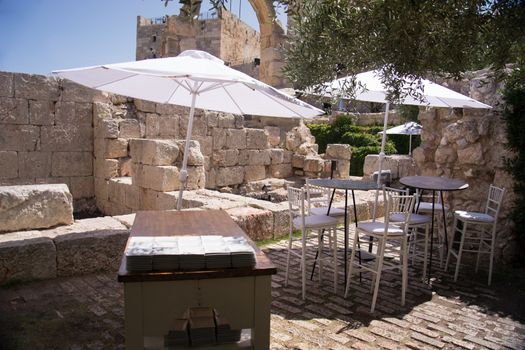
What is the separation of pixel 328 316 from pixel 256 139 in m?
8.02

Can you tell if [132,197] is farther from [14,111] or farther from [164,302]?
[164,302]

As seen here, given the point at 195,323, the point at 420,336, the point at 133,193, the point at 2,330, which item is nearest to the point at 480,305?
the point at 420,336

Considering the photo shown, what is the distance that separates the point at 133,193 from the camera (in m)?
7.98

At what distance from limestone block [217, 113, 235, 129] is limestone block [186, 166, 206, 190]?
3185 millimetres

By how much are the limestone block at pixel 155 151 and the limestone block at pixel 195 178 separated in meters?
0.39

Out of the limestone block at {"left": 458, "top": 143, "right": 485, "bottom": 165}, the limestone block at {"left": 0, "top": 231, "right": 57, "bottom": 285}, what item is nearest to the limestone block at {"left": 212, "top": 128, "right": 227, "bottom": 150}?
the limestone block at {"left": 458, "top": 143, "right": 485, "bottom": 165}

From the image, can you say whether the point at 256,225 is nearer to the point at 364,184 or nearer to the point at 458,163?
the point at 364,184

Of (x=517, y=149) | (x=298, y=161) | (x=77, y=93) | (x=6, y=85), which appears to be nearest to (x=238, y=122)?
(x=298, y=161)

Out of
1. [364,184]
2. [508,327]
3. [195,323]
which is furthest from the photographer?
[364,184]

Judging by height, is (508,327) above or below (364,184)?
below

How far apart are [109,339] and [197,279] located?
150 centimetres

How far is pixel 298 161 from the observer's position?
12.6m

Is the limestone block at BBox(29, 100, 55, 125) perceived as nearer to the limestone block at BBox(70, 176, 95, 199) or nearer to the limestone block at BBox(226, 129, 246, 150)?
the limestone block at BBox(70, 176, 95, 199)

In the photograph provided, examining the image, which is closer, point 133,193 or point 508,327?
point 508,327
